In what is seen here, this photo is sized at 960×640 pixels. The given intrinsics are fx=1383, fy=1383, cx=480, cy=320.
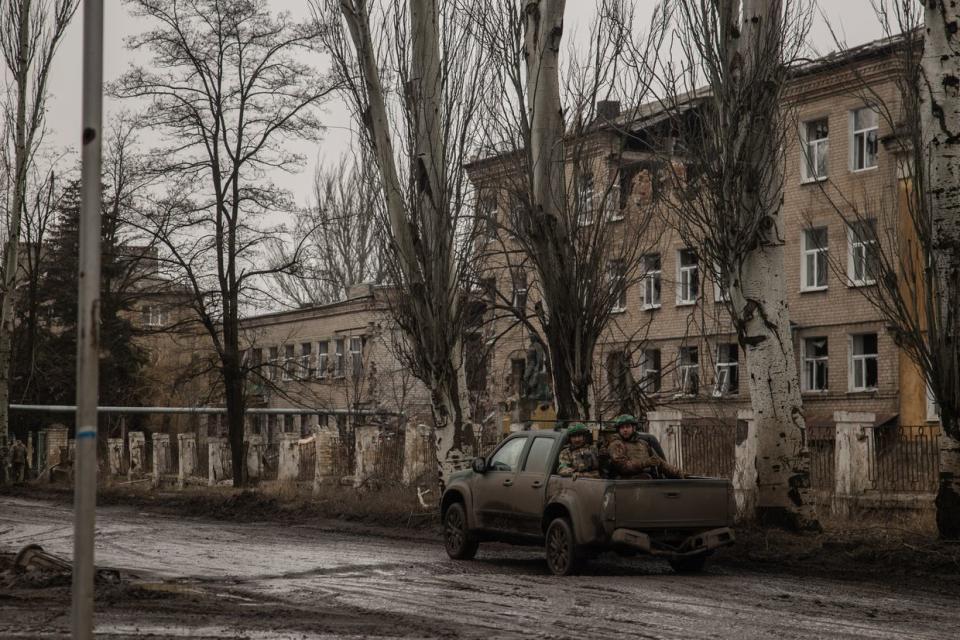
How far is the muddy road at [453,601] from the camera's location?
1073 cm

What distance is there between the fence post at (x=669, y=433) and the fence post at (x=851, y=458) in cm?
295

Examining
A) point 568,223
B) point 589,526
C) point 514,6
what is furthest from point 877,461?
point 514,6

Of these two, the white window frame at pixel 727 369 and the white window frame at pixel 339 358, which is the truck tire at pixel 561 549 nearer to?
the white window frame at pixel 727 369

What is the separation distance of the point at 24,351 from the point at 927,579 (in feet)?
159

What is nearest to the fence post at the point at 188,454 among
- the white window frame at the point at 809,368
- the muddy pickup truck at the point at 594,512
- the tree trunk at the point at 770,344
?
the white window frame at the point at 809,368

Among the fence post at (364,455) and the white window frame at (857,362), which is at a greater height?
the white window frame at (857,362)

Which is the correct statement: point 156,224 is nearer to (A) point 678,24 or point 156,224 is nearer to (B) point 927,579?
(A) point 678,24

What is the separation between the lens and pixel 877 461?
2119 cm

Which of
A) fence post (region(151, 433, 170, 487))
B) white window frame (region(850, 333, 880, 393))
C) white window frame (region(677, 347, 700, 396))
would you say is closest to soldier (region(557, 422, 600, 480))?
white window frame (region(677, 347, 700, 396))

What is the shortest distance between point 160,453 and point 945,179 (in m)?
30.4

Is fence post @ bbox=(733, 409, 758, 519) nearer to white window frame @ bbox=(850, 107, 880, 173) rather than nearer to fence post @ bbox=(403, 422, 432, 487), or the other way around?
fence post @ bbox=(403, 422, 432, 487)

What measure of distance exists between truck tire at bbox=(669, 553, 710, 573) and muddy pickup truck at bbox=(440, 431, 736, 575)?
0.01 m

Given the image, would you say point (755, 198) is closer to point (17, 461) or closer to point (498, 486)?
point (498, 486)

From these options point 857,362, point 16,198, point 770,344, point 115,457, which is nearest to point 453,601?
point 770,344
